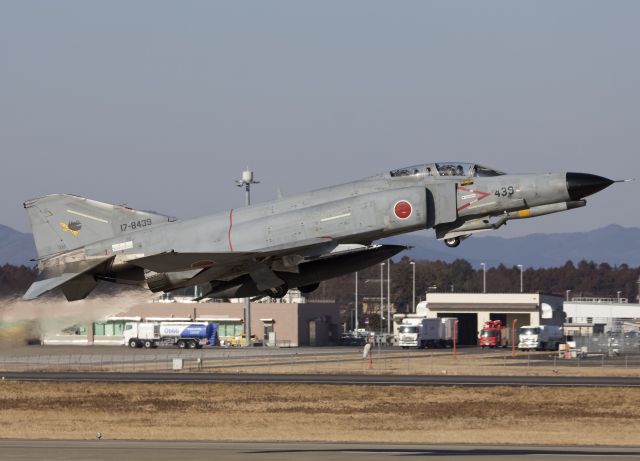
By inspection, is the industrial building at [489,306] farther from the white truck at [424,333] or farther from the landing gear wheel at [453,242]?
the landing gear wheel at [453,242]

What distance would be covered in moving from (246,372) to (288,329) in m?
56.1

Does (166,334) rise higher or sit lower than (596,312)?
lower

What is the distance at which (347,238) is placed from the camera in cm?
3186

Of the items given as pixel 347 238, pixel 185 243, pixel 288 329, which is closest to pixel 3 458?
pixel 185 243

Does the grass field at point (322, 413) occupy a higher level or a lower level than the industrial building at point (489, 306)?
lower

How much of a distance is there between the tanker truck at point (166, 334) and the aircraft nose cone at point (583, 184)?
73.6m

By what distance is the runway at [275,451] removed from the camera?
30719 mm

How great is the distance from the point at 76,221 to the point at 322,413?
13611 millimetres

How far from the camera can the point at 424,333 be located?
103812mm

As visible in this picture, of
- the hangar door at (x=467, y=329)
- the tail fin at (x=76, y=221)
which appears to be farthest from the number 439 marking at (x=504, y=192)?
the hangar door at (x=467, y=329)

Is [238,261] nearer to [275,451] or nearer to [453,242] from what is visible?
[275,451]

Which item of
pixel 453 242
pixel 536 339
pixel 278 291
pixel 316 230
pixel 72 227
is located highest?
pixel 72 227

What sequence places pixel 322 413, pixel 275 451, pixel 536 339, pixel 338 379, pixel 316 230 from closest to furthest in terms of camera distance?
pixel 316 230
pixel 275 451
pixel 322 413
pixel 338 379
pixel 536 339

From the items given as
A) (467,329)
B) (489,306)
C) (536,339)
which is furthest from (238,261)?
(467,329)
